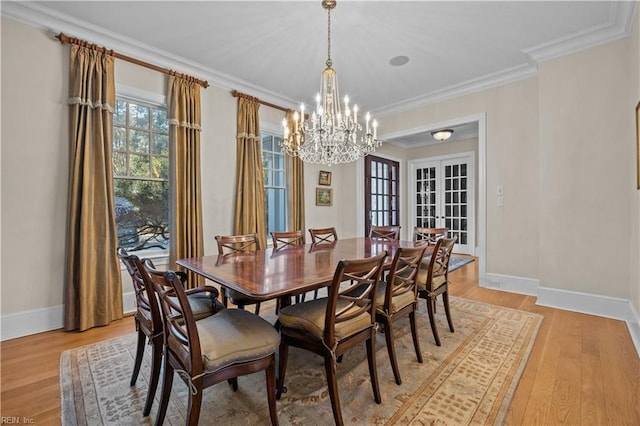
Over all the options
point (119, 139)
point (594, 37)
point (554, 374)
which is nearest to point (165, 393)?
point (554, 374)

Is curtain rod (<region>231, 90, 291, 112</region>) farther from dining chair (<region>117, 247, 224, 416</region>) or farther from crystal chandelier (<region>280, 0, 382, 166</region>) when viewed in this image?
dining chair (<region>117, 247, 224, 416</region>)

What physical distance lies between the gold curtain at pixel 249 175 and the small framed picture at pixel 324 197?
4.14 feet

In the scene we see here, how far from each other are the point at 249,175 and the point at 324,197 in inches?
64.9

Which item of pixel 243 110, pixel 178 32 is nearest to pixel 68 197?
→ pixel 178 32

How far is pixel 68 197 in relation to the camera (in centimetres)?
271

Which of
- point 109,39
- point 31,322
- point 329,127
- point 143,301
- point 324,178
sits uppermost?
point 109,39

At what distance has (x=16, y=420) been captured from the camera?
154 centimetres

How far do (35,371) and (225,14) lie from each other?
3157 mm

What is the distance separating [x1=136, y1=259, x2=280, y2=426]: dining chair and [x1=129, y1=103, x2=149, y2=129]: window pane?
2527 millimetres

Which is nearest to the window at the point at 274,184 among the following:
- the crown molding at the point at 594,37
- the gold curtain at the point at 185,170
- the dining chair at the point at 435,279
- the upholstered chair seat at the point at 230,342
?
the gold curtain at the point at 185,170

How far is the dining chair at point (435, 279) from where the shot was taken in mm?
2318

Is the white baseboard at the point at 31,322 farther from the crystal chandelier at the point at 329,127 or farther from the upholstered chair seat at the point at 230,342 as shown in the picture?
the crystal chandelier at the point at 329,127

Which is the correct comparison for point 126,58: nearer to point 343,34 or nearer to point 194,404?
point 343,34

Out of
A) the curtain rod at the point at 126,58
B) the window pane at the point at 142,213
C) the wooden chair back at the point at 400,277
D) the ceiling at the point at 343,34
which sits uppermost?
the ceiling at the point at 343,34
